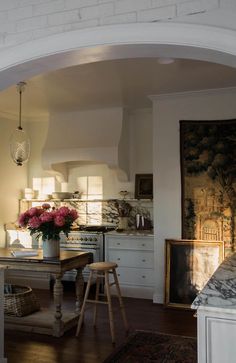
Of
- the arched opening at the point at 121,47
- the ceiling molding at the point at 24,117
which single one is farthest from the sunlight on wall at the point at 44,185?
the arched opening at the point at 121,47

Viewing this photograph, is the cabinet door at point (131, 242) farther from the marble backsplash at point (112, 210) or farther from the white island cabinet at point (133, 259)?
the marble backsplash at point (112, 210)

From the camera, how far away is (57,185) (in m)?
6.87

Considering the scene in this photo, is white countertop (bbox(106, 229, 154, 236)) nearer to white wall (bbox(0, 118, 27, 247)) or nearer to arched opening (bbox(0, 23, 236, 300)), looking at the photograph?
white wall (bbox(0, 118, 27, 247))

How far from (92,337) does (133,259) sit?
5.74 ft

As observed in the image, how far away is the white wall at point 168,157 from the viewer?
5.09 meters

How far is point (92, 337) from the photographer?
3.94m

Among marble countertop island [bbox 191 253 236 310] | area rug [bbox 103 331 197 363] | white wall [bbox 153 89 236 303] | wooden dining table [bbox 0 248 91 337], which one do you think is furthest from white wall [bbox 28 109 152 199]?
marble countertop island [bbox 191 253 236 310]

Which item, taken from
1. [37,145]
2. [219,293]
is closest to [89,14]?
[219,293]

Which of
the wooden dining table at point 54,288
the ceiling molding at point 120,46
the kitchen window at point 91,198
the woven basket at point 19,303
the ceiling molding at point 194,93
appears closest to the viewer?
the ceiling molding at point 120,46

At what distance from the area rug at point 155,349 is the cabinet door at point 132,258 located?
1.48m

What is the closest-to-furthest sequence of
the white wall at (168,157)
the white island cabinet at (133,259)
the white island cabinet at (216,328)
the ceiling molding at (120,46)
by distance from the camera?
the white island cabinet at (216,328), the ceiling molding at (120,46), the white wall at (168,157), the white island cabinet at (133,259)

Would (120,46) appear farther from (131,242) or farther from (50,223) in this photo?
(131,242)

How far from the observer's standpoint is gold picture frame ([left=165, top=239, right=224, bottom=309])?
16.1 ft

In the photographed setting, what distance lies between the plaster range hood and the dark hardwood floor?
2164 mm
